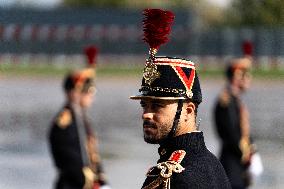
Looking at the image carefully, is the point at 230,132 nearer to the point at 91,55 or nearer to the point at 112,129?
the point at 91,55

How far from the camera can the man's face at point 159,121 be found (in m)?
4.22

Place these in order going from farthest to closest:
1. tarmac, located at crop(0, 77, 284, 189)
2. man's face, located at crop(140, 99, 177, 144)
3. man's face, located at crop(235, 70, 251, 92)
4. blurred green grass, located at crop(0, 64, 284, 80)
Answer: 1. blurred green grass, located at crop(0, 64, 284, 80)
2. tarmac, located at crop(0, 77, 284, 189)
3. man's face, located at crop(235, 70, 251, 92)
4. man's face, located at crop(140, 99, 177, 144)

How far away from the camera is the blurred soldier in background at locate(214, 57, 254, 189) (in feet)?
33.3

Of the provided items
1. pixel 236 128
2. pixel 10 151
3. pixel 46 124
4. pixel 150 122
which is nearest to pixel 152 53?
pixel 150 122

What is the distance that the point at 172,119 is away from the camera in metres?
4.24

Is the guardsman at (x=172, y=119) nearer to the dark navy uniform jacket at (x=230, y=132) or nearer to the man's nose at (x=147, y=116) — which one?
the man's nose at (x=147, y=116)

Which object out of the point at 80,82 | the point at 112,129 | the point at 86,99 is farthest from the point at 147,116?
the point at 112,129

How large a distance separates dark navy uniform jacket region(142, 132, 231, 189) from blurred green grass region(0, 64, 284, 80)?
36.1 m

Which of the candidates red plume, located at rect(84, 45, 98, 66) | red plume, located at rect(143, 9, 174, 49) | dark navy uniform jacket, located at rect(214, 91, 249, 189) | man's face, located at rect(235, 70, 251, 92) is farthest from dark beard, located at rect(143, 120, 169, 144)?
man's face, located at rect(235, 70, 251, 92)

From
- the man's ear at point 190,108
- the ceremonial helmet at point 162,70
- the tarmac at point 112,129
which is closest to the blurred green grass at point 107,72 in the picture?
the tarmac at point 112,129

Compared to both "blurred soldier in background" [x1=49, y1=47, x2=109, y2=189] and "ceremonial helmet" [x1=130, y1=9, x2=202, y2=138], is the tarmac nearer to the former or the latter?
"blurred soldier in background" [x1=49, y1=47, x2=109, y2=189]

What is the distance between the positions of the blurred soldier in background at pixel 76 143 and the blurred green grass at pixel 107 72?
105 feet

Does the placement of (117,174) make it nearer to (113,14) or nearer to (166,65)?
(166,65)

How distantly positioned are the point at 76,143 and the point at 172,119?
3.91 meters
